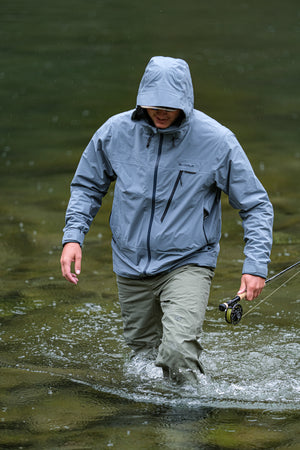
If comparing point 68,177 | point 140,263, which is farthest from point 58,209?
point 140,263

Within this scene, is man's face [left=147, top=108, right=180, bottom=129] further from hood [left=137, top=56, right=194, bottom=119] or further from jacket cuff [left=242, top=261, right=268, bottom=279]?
jacket cuff [left=242, top=261, right=268, bottom=279]

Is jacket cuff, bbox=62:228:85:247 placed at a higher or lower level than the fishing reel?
higher

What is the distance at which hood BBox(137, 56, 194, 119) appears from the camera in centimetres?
462

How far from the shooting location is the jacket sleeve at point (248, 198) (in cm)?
469

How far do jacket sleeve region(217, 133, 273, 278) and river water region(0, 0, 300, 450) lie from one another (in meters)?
0.87

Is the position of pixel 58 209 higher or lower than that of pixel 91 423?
lower

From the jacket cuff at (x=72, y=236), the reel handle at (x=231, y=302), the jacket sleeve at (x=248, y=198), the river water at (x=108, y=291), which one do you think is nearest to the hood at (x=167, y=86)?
the jacket sleeve at (x=248, y=198)

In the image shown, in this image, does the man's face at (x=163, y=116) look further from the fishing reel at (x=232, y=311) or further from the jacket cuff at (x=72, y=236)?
the fishing reel at (x=232, y=311)

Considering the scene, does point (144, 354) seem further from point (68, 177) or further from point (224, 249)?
point (68, 177)

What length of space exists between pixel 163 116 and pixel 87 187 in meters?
0.77

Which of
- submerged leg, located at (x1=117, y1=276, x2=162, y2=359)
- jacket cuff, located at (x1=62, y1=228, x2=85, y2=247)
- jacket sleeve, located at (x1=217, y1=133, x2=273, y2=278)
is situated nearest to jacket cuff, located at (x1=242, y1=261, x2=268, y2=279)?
jacket sleeve, located at (x1=217, y1=133, x2=273, y2=278)

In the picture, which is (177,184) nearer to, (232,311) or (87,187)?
(87,187)

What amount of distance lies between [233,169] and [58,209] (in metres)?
5.69

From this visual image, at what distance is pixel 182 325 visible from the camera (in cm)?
471
